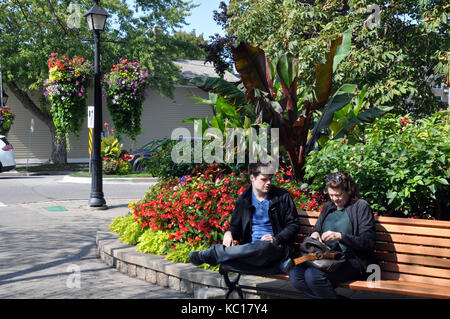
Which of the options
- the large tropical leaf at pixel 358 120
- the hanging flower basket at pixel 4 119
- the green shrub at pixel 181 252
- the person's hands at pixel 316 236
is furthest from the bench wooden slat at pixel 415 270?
the hanging flower basket at pixel 4 119

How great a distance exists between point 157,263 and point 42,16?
2305 cm

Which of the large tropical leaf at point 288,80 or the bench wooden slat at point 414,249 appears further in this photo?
the large tropical leaf at point 288,80

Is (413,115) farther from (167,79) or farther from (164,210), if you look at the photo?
(167,79)

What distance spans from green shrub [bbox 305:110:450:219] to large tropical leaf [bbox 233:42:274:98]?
2119 mm

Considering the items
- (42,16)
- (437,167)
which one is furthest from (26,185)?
(437,167)

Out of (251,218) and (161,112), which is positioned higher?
(161,112)

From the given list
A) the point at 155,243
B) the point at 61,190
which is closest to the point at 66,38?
the point at 61,190

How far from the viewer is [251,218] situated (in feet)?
16.1

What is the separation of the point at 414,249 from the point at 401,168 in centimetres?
94

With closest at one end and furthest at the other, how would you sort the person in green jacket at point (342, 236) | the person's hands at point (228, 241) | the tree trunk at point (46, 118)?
the person in green jacket at point (342, 236)
the person's hands at point (228, 241)
the tree trunk at point (46, 118)

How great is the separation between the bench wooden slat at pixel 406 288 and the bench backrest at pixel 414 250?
0.10 meters

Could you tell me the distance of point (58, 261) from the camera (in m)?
6.87

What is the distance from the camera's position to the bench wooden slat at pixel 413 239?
13.5 feet

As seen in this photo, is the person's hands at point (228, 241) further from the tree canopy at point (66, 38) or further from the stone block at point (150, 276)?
the tree canopy at point (66, 38)
